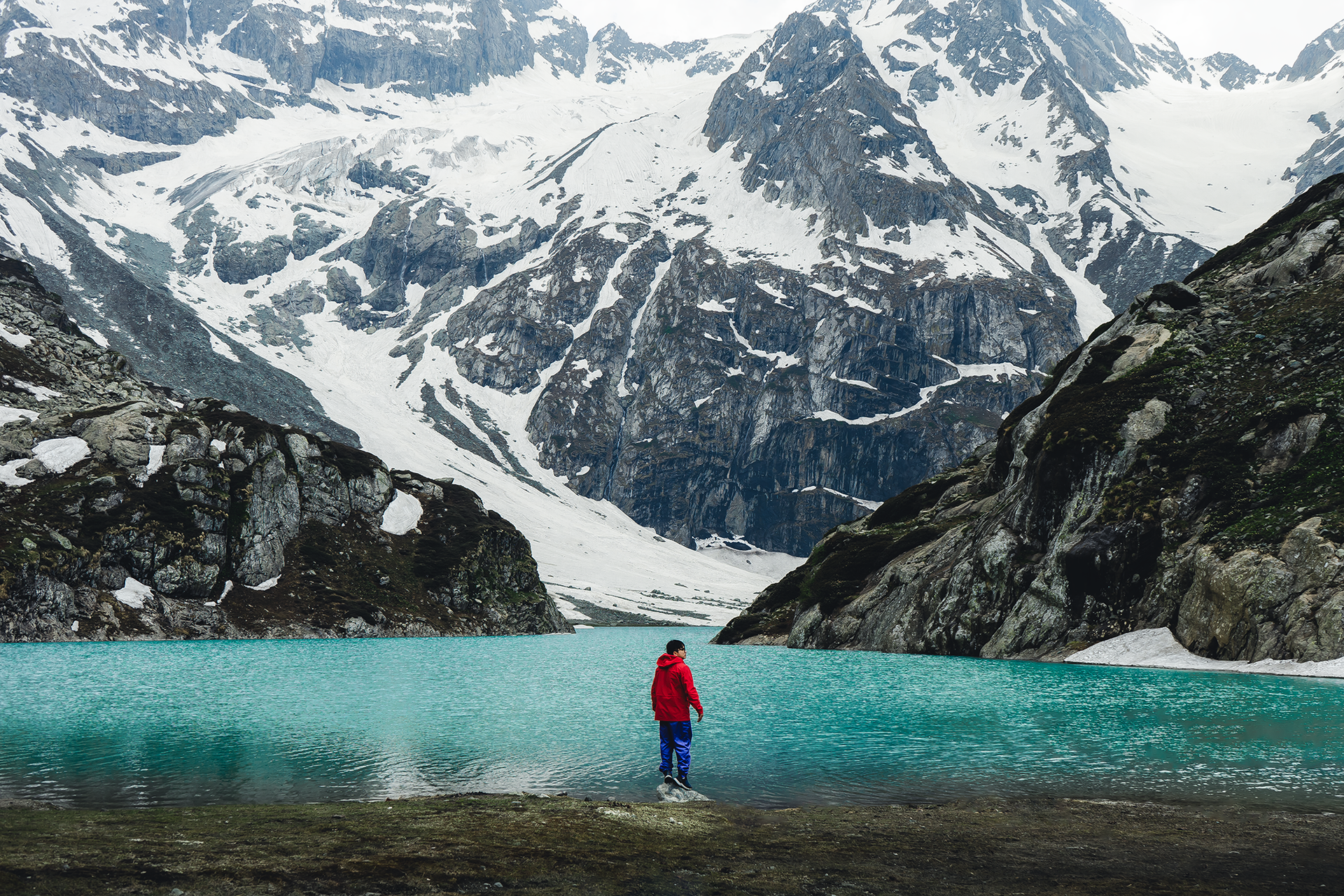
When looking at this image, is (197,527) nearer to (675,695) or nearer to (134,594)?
(134,594)

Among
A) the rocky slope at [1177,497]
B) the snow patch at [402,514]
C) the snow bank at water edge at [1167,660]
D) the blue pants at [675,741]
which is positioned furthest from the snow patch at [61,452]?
the blue pants at [675,741]

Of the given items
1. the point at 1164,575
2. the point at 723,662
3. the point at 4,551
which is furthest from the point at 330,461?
the point at 1164,575

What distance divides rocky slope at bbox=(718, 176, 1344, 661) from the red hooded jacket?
39783 mm

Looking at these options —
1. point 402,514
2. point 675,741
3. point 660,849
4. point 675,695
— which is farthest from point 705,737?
point 402,514

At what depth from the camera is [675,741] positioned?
66.1 feet

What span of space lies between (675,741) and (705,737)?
8.01m

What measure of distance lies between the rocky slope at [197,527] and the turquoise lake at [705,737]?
168ft

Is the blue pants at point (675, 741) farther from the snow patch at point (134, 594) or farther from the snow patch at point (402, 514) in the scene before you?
the snow patch at point (402, 514)

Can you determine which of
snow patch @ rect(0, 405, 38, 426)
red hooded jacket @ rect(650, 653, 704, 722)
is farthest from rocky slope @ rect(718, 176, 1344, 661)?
snow patch @ rect(0, 405, 38, 426)

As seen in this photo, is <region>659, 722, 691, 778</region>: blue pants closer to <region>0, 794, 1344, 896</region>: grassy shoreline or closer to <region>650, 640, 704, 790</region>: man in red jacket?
<region>650, 640, 704, 790</region>: man in red jacket

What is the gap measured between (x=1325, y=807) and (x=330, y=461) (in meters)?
141

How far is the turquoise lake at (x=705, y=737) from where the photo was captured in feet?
64.9

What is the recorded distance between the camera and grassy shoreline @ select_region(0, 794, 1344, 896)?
11219mm

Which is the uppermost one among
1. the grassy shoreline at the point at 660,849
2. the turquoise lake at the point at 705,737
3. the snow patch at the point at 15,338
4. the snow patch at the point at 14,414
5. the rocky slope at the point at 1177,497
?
the snow patch at the point at 15,338
